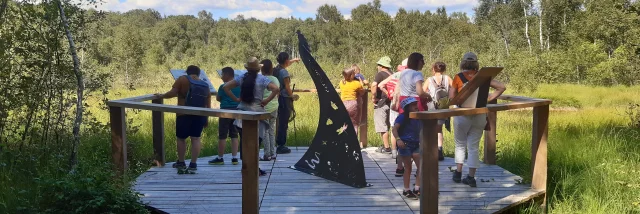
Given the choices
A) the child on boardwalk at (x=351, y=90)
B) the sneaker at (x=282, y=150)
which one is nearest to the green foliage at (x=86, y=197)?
the child on boardwalk at (x=351, y=90)

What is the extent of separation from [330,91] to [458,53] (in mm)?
27614

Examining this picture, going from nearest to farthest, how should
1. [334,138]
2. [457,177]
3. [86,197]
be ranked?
[86,197], [334,138], [457,177]

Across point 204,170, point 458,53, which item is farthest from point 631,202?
point 458,53

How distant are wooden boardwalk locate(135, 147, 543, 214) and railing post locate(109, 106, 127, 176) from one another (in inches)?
11.2

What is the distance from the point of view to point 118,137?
525 cm

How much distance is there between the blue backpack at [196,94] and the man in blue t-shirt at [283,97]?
3.56 ft

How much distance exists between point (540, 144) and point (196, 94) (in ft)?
10.8

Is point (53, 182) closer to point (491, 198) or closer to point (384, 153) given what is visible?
point (491, 198)

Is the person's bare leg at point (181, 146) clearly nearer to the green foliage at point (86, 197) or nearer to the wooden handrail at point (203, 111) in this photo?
the wooden handrail at point (203, 111)

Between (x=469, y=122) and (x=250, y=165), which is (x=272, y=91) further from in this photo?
(x=469, y=122)

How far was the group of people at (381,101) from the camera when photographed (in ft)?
16.5

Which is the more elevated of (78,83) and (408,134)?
(78,83)

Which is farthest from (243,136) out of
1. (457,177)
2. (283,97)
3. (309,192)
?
(283,97)

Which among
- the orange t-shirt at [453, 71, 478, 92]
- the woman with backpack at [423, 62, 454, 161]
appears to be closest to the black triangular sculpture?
the orange t-shirt at [453, 71, 478, 92]
